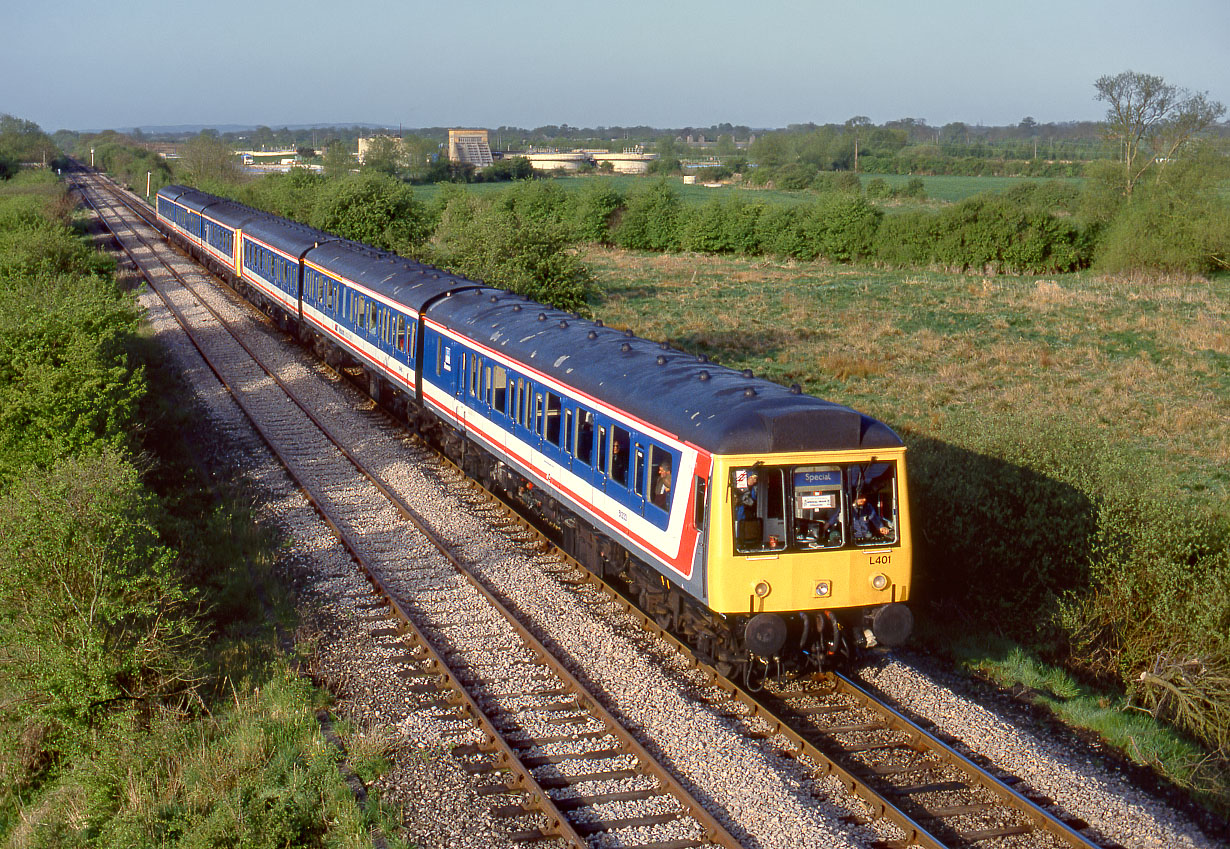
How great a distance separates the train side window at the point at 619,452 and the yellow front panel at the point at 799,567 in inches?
80.5

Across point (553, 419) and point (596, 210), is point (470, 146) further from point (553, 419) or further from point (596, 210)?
point (553, 419)

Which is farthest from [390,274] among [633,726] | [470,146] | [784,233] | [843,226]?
[470,146]

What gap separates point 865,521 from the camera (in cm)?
971

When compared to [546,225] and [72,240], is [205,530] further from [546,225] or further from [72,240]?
[72,240]

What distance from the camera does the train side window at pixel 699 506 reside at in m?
9.55

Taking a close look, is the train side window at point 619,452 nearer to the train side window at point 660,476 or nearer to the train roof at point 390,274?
the train side window at point 660,476

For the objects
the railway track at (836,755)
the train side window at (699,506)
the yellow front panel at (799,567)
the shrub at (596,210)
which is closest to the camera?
the railway track at (836,755)

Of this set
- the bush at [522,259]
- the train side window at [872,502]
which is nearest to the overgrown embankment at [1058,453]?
the train side window at [872,502]

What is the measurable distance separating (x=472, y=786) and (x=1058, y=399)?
67.0ft

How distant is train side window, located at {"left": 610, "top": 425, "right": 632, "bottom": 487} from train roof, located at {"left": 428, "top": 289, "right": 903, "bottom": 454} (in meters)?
0.28

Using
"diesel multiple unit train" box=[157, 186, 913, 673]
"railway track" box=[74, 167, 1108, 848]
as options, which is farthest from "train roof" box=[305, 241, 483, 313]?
"railway track" box=[74, 167, 1108, 848]

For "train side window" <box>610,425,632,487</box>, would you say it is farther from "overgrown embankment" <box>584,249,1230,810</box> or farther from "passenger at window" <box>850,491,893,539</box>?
"overgrown embankment" <box>584,249,1230,810</box>

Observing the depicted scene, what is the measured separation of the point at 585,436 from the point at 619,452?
100cm

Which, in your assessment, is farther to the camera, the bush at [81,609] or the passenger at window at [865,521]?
the bush at [81,609]
